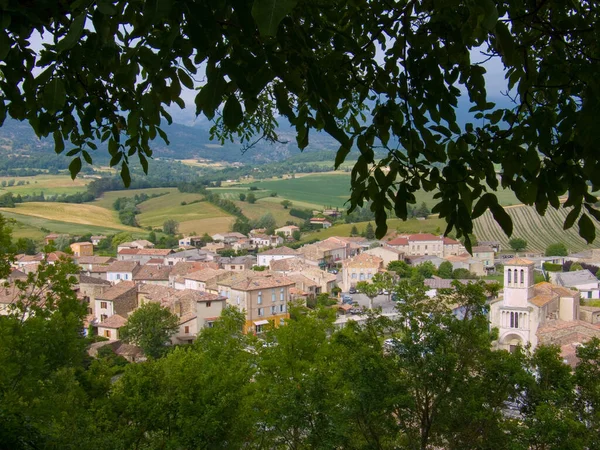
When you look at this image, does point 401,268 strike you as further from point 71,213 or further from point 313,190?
point 313,190

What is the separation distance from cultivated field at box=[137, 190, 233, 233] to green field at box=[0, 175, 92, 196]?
13.9 meters

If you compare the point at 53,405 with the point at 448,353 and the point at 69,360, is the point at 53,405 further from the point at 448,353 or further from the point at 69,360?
the point at 448,353

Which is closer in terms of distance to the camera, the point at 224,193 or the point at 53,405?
the point at 53,405

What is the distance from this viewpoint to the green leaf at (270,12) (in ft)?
3.48

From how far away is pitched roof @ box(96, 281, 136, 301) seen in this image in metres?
30.7

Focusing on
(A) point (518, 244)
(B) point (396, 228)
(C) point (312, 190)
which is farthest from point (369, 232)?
(C) point (312, 190)

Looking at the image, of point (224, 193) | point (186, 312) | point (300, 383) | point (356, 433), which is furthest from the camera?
point (224, 193)

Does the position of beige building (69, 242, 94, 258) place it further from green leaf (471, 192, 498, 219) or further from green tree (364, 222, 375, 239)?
green leaf (471, 192, 498, 219)

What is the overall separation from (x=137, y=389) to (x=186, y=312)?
63.8 ft

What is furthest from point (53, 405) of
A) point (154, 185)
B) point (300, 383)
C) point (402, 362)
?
point (154, 185)

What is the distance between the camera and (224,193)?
3268 inches

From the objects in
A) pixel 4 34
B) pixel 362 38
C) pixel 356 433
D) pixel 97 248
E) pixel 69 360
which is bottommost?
pixel 97 248

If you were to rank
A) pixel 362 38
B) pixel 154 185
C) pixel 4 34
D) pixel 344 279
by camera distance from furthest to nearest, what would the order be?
pixel 154 185, pixel 344 279, pixel 362 38, pixel 4 34

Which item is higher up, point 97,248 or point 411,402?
point 411,402
